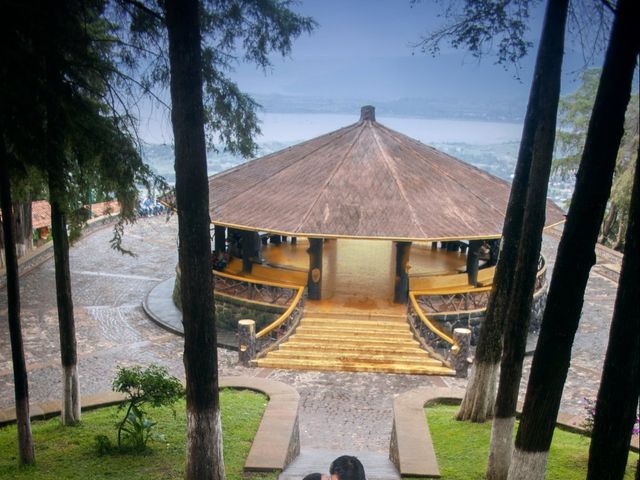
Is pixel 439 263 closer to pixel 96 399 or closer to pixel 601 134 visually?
pixel 96 399

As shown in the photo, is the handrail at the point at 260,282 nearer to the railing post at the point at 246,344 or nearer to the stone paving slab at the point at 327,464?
the railing post at the point at 246,344

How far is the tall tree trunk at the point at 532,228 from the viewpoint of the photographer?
18.6 feet

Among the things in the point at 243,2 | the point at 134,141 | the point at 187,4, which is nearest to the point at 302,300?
the point at 134,141

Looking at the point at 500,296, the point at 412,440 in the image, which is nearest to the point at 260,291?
the point at 412,440

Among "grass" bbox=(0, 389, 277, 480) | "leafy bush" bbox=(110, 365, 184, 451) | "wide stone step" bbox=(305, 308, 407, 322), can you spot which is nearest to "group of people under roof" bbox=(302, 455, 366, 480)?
"grass" bbox=(0, 389, 277, 480)

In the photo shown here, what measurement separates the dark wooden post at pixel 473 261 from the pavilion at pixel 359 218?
27 mm

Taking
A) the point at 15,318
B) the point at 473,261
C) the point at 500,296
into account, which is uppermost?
the point at 500,296

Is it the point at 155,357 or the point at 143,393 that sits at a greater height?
the point at 143,393

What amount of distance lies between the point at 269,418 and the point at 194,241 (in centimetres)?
346

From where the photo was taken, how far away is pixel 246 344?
1193cm

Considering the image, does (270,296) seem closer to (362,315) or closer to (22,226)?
(362,315)

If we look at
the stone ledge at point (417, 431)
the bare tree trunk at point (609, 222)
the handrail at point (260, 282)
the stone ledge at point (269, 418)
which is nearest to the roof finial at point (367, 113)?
the handrail at point (260, 282)

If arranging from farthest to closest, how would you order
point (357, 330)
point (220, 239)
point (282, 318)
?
point (220, 239) < point (357, 330) < point (282, 318)

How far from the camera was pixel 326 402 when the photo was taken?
9977 mm
